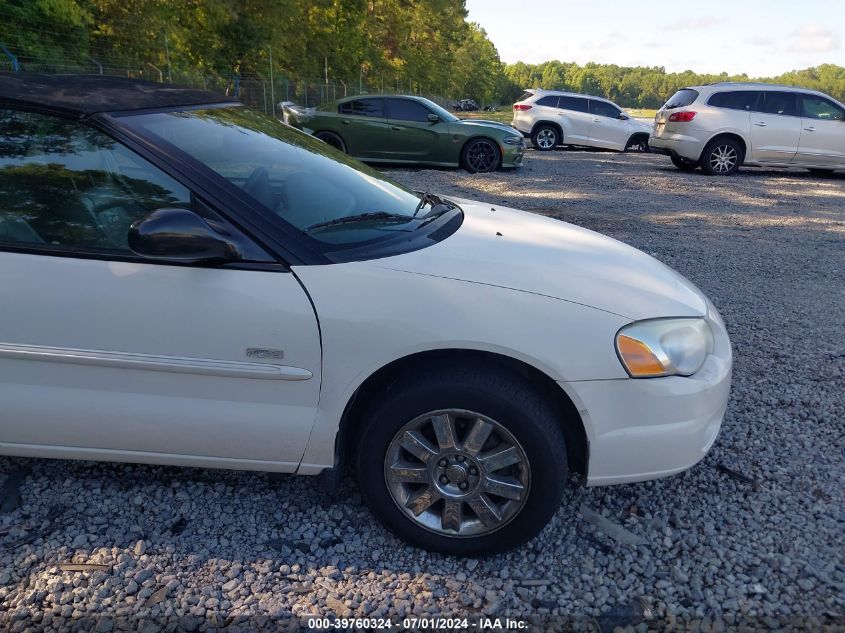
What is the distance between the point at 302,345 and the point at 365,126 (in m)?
11.5

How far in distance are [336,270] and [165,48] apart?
24218mm

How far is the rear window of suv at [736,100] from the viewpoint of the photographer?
13328mm

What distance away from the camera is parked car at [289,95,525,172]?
12969mm

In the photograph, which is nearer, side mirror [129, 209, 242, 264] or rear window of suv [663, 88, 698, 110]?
side mirror [129, 209, 242, 264]

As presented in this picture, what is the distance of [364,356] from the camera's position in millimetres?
2258

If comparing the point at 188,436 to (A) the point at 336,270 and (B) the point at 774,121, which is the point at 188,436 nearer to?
(A) the point at 336,270

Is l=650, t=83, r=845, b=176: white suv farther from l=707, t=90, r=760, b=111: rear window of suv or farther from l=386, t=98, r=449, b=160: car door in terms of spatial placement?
l=386, t=98, r=449, b=160: car door

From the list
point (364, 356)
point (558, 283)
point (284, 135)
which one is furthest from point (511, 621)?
point (284, 135)

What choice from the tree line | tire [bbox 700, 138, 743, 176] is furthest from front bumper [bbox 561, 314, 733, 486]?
the tree line

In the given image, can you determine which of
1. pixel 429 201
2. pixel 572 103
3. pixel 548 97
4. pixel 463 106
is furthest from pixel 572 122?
pixel 463 106

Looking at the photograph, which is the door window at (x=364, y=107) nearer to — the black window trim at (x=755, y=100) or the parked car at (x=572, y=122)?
the black window trim at (x=755, y=100)

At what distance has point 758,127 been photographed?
1334 cm

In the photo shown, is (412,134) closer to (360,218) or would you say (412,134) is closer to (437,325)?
(360,218)

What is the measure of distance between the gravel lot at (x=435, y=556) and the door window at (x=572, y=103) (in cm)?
1665
